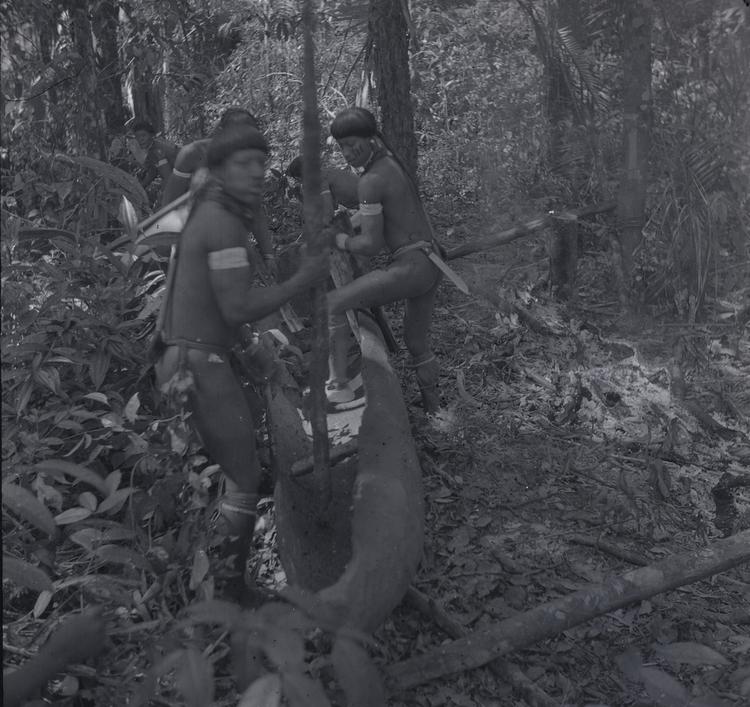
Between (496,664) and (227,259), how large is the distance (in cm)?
206

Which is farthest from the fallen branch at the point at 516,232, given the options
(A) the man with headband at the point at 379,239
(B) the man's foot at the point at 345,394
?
(B) the man's foot at the point at 345,394

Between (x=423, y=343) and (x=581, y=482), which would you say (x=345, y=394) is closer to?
(x=423, y=343)

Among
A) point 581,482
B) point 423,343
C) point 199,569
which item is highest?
point 423,343

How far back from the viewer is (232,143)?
342 centimetres

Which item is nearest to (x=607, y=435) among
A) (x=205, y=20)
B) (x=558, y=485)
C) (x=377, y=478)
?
(x=558, y=485)

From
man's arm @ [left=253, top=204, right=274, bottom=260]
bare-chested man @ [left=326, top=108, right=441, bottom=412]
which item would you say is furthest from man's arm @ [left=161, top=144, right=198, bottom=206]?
bare-chested man @ [left=326, top=108, right=441, bottom=412]

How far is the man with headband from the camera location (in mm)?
5289

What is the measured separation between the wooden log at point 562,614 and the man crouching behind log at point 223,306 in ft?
3.23

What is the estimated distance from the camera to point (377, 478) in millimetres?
3924

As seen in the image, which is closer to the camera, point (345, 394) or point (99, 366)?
point (99, 366)

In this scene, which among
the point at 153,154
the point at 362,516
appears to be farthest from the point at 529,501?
the point at 153,154

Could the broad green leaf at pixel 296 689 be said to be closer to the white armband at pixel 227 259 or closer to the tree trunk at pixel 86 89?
the white armband at pixel 227 259

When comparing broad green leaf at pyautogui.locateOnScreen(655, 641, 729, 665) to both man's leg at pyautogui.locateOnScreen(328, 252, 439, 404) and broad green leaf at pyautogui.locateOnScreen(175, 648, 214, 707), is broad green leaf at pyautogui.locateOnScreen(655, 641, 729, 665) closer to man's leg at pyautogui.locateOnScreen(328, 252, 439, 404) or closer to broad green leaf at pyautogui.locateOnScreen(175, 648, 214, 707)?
broad green leaf at pyautogui.locateOnScreen(175, 648, 214, 707)

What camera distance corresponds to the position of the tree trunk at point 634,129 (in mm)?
7109
